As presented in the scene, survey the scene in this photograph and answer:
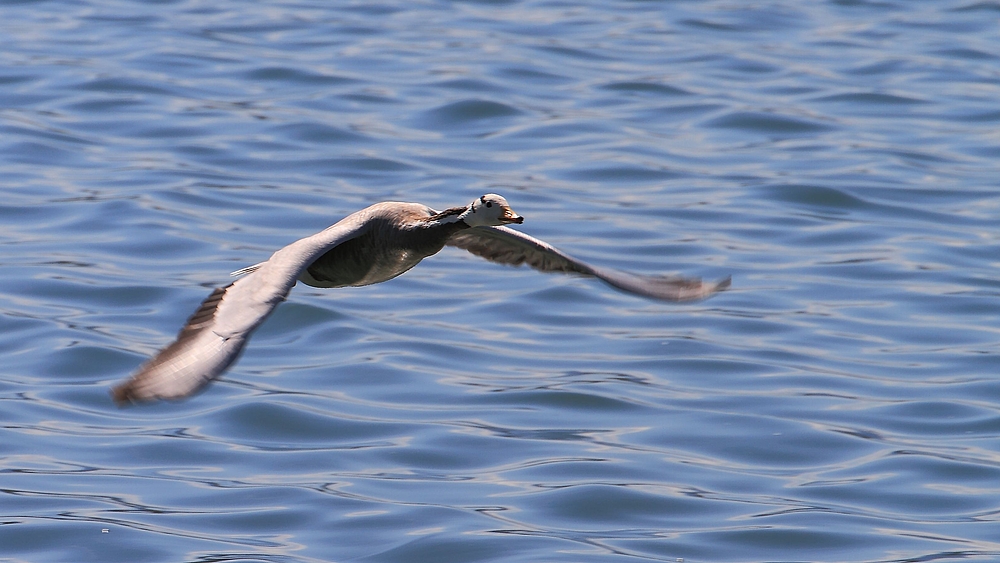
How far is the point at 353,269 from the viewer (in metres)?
10.3

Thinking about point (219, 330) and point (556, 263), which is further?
point (556, 263)

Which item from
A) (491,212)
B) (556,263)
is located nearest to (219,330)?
(491,212)

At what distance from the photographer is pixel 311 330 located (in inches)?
558

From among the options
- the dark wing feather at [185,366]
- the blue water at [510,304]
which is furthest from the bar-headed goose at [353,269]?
the blue water at [510,304]

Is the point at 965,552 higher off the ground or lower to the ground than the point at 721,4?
lower

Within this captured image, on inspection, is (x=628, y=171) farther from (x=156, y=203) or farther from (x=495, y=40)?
(x=495, y=40)

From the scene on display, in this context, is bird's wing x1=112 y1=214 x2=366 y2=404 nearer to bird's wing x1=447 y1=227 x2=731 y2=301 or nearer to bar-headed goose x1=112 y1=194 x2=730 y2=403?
bar-headed goose x1=112 y1=194 x2=730 y2=403

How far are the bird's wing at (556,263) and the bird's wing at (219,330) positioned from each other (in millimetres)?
1551

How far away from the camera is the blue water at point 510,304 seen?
10867mm

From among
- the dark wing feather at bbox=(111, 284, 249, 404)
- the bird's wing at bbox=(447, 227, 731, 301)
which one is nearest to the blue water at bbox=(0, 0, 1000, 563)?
the bird's wing at bbox=(447, 227, 731, 301)

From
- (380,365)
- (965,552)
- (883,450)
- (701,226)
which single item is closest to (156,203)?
(380,365)

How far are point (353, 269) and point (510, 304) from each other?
4.63 m

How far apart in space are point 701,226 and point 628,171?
2.09 m

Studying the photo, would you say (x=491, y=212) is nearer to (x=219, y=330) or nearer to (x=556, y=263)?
(x=556, y=263)
